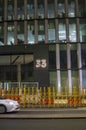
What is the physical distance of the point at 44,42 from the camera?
43.9 m

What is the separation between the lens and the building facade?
43.0 metres

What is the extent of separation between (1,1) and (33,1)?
4687 mm

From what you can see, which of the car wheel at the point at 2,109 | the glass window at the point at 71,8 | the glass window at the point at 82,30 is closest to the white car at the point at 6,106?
the car wheel at the point at 2,109

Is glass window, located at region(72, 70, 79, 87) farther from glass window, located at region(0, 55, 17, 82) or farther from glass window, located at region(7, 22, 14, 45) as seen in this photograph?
glass window, located at region(7, 22, 14, 45)

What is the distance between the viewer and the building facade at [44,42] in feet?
141

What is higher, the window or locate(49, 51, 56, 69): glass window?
locate(49, 51, 56, 69): glass window

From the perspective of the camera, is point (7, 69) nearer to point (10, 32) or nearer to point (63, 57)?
point (10, 32)

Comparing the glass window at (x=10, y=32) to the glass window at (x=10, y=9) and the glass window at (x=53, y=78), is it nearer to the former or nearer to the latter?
the glass window at (x=10, y=9)

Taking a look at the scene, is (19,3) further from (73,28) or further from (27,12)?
(73,28)

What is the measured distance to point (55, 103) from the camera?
28406 millimetres

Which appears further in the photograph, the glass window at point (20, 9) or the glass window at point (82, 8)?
the glass window at point (20, 9)

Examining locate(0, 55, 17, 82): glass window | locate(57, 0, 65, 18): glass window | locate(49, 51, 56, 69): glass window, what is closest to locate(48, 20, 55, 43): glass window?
locate(57, 0, 65, 18): glass window

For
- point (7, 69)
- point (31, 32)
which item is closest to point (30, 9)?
point (31, 32)

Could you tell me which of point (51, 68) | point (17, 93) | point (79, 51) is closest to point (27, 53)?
point (51, 68)
